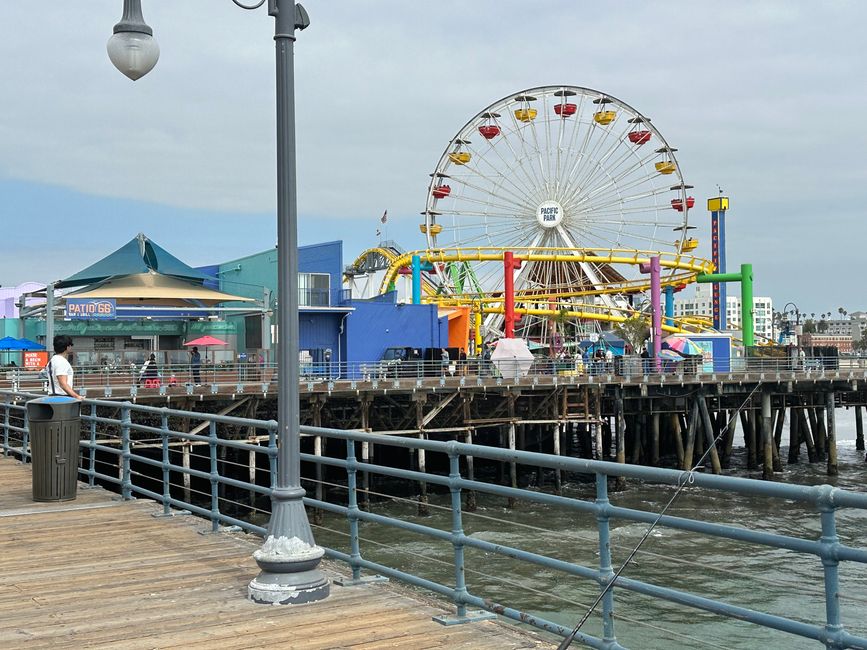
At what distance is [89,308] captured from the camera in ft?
106

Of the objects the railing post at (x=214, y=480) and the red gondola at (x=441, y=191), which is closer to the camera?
the railing post at (x=214, y=480)

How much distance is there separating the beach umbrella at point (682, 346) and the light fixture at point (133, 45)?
4022 centimetres

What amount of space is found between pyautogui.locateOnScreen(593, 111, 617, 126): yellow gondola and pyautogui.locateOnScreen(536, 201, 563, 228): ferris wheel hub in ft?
17.5

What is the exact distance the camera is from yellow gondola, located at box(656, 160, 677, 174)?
55281 mm

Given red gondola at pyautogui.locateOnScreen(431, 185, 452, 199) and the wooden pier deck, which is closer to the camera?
the wooden pier deck

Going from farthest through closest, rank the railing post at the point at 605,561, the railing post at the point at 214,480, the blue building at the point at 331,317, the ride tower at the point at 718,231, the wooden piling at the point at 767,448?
the ride tower at the point at 718,231
the blue building at the point at 331,317
the wooden piling at the point at 767,448
the railing post at the point at 214,480
the railing post at the point at 605,561

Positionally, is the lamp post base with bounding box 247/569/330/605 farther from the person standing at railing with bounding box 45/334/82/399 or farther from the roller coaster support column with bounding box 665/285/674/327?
the roller coaster support column with bounding box 665/285/674/327

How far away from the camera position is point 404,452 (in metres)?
35.3

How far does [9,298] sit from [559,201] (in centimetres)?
3426

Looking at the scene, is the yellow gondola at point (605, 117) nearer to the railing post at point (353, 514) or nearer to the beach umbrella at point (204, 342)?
the beach umbrella at point (204, 342)

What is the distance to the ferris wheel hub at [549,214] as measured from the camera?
187 feet

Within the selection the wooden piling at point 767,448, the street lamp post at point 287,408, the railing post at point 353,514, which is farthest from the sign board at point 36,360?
the street lamp post at point 287,408

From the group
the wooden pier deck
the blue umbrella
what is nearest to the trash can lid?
the wooden pier deck

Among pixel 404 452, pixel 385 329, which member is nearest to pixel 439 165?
pixel 385 329
